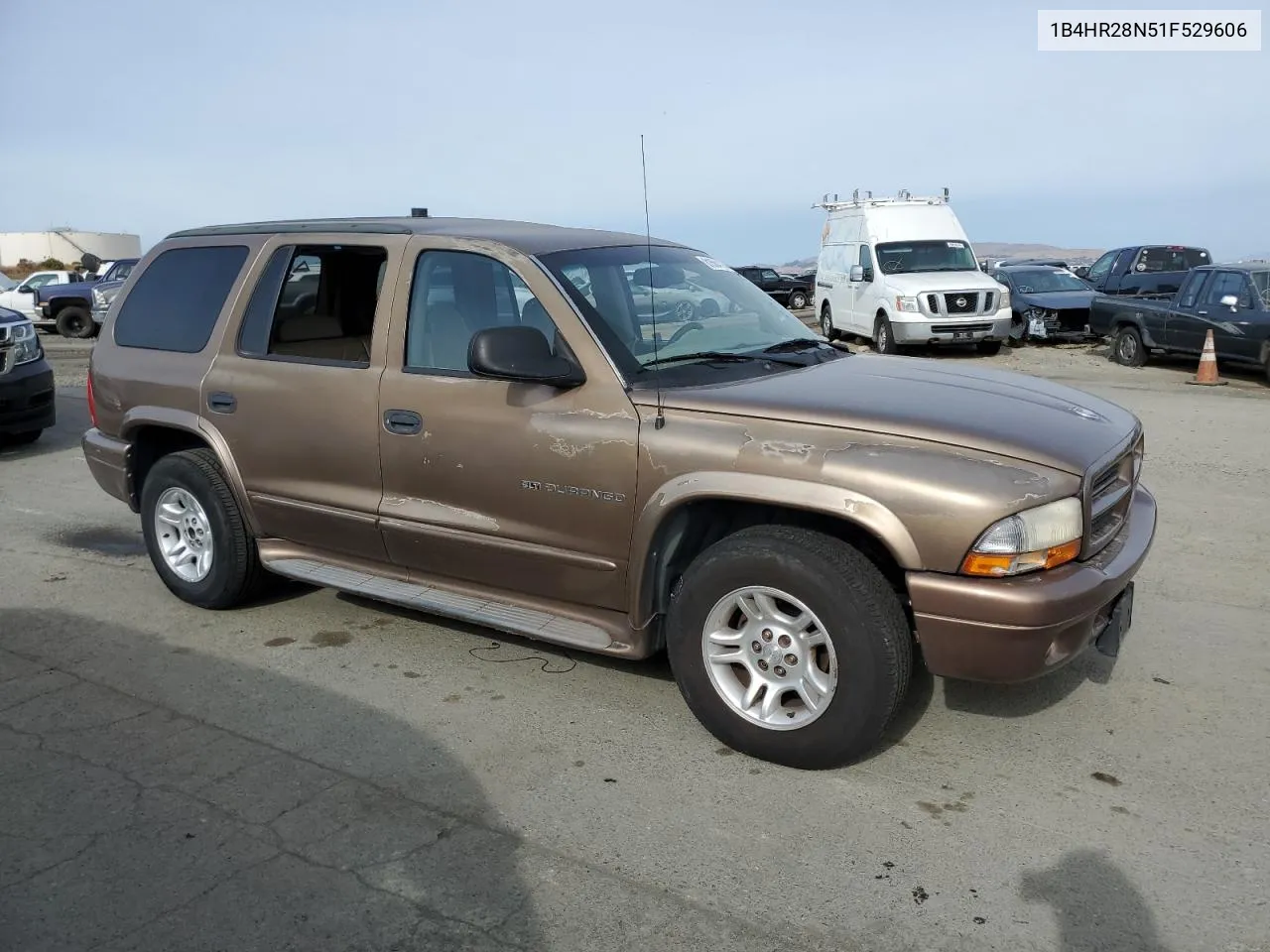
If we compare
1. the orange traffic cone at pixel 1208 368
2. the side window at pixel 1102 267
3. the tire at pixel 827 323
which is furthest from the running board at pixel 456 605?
the side window at pixel 1102 267

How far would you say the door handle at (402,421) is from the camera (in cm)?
440

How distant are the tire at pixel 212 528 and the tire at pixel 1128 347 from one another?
14.3 m

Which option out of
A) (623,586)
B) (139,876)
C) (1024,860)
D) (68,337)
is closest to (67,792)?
(139,876)

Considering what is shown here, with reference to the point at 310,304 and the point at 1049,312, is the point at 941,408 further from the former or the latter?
the point at 1049,312

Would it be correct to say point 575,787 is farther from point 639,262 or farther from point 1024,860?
point 639,262

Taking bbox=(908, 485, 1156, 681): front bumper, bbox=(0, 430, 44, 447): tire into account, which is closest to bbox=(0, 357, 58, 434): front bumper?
bbox=(0, 430, 44, 447): tire

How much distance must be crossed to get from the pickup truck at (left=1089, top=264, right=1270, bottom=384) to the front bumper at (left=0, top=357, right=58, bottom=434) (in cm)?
1388

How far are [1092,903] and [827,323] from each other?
18.9 metres

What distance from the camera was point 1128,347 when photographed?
53.5 feet

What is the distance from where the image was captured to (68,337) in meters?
23.6

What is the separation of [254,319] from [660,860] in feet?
10.7

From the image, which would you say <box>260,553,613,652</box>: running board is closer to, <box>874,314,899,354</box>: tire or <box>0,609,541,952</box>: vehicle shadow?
<box>0,609,541,952</box>: vehicle shadow

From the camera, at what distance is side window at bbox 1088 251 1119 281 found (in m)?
21.1

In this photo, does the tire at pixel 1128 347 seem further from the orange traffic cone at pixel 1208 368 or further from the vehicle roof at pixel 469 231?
the vehicle roof at pixel 469 231
